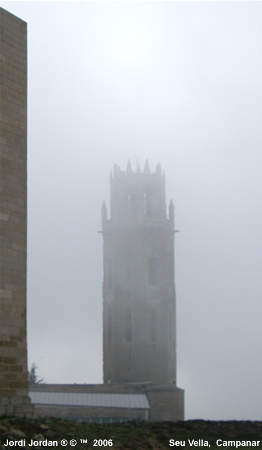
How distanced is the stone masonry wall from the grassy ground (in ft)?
3.08

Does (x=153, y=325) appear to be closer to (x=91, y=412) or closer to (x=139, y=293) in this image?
(x=139, y=293)

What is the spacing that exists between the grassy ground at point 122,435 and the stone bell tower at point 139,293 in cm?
5125

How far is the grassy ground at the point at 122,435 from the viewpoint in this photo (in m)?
13.8

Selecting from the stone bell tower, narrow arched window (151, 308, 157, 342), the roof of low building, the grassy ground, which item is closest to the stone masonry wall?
the grassy ground

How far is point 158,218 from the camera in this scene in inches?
2977

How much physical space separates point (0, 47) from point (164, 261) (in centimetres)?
5857

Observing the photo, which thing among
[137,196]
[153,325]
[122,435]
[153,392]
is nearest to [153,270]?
[153,325]

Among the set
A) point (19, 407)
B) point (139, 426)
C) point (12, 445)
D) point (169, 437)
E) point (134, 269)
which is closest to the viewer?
point (12, 445)

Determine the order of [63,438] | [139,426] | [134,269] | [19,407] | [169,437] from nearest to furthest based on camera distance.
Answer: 1. [63,438]
2. [19,407]
3. [169,437]
4. [139,426]
5. [134,269]

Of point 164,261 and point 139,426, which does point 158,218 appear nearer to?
point 164,261

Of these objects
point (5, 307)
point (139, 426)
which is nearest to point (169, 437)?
point (139, 426)

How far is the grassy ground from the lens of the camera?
1380cm

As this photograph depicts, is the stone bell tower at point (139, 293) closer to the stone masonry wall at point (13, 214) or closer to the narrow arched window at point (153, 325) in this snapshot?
the narrow arched window at point (153, 325)

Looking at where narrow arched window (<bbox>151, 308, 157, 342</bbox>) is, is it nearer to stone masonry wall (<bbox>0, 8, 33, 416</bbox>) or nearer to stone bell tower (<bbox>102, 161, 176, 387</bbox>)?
stone bell tower (<bbox>102, 161, 176, 387</bbox>)
